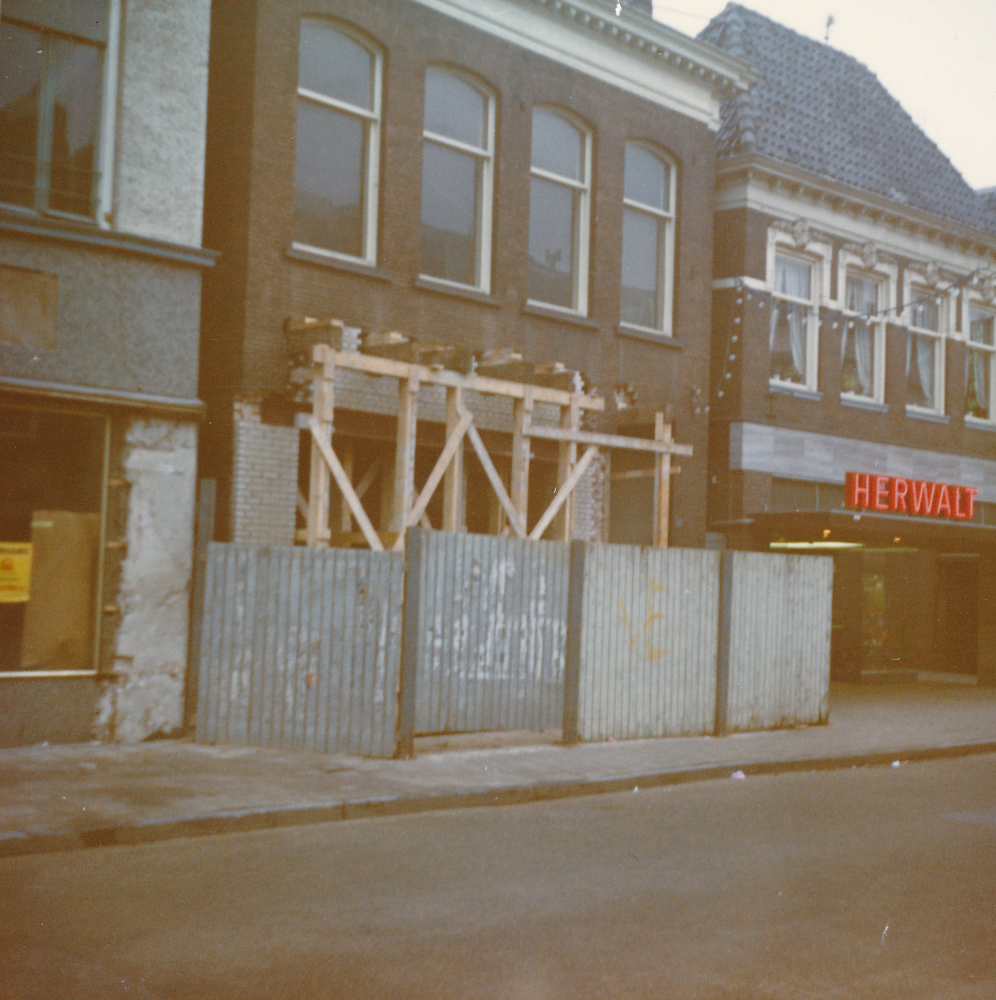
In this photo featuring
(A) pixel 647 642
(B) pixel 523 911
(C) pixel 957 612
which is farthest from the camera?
(C) pixel 957 612

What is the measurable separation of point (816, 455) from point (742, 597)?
7.20 m

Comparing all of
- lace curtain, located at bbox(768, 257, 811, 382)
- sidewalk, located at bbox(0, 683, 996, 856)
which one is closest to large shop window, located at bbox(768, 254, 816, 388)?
lace curtain, located at bbox(768, 257, 811, 382)

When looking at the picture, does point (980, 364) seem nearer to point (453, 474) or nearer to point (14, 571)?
point (453, 474)

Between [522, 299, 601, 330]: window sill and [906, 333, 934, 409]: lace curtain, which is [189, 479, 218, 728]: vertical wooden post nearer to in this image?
[522, 299, 601, 330]: window sill

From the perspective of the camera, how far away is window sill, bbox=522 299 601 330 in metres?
16.2

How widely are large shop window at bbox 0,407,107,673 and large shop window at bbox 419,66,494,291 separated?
17.1ft

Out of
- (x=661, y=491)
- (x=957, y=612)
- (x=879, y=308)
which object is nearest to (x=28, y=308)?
(x=661, y=491)

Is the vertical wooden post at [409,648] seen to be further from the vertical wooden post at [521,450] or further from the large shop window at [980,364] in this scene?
the large shop window at [980,364]

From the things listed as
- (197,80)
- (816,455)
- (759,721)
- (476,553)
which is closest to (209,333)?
(197,80)

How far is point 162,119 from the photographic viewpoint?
481 inches

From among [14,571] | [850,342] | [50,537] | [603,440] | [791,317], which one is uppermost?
A: [791,317]

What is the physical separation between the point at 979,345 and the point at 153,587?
59.4ft

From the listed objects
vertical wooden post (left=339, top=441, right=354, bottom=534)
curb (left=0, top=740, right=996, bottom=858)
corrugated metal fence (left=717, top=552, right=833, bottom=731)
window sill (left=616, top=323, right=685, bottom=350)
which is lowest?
curb (left=0, top=740, right=996, bottom=858)

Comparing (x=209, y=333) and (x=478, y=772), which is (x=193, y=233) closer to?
(x=209, y=333)
